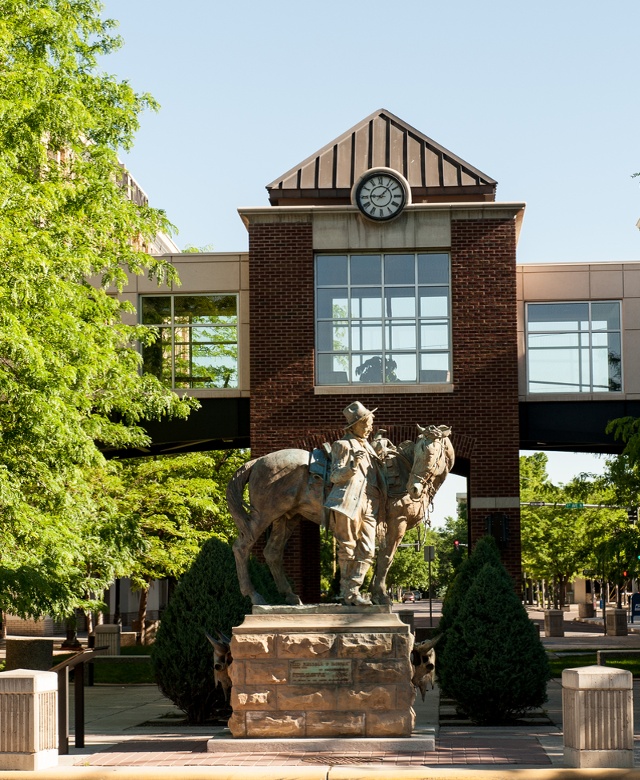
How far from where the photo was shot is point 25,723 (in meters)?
11.6

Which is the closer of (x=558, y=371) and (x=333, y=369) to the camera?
(x=333, y=369)

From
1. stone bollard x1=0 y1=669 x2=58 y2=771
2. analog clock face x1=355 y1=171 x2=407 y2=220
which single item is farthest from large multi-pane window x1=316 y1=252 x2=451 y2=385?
stone bollard x1=0 y1=669 x2=58 y2=771

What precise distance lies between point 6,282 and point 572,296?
562 inches

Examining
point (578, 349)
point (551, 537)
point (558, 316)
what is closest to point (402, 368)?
point (558, 316)

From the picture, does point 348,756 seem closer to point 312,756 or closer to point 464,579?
point 312,756

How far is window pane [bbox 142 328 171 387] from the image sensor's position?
27.8 meters

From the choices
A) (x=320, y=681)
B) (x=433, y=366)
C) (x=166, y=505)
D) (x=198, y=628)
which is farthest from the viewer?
(x=166, y=505)

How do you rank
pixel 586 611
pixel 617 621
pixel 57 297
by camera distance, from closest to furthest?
1. pixel 57 297
2. pixel 617 621
3. pixel 586 611

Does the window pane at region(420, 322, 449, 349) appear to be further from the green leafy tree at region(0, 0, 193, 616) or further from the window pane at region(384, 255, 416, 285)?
the green leafy tree at region(0, 0, 193, 616)

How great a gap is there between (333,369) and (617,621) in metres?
18.6

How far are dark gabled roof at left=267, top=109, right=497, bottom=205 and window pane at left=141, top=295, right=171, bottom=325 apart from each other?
345 cm

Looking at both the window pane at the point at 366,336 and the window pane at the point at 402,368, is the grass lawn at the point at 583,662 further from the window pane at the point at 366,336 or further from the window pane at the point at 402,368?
the window pane at the point at 366,336

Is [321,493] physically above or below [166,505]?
above

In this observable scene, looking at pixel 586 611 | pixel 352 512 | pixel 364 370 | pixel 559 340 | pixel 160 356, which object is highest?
pixel 559 340
